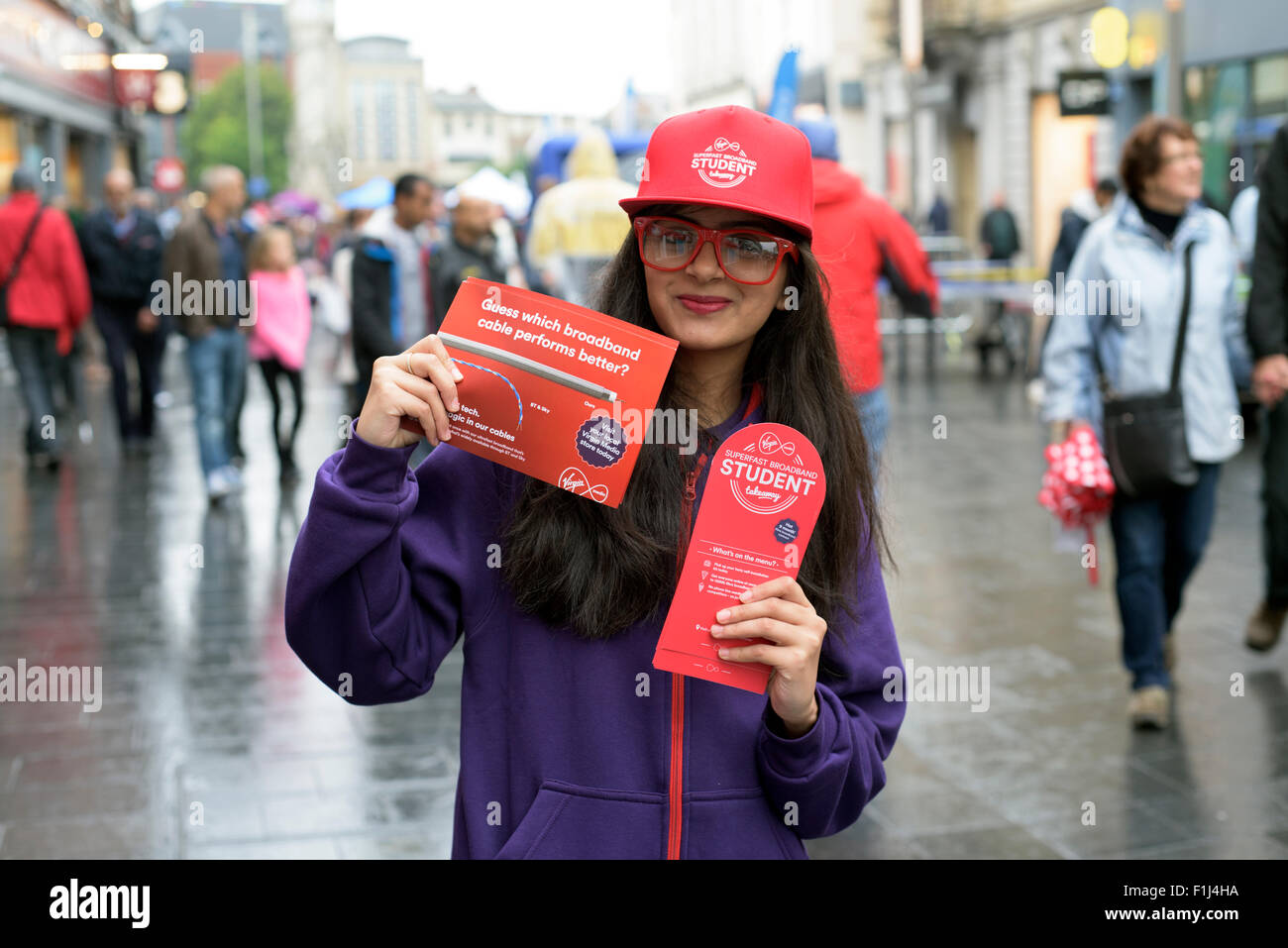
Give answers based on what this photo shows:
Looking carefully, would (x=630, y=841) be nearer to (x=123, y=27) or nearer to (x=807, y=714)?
(x=807, y=714)

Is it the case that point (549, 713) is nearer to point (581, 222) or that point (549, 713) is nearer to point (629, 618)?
point (629, 618)

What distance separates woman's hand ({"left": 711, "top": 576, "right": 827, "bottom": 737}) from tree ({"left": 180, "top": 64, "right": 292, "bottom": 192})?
85250 mm

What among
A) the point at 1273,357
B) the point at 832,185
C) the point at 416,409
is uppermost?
the point at 832,185

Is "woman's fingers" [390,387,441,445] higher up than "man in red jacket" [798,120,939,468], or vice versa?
"man in red jacket" [798,120,939,468]

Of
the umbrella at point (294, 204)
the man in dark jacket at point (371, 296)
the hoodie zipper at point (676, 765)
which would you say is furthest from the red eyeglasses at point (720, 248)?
the umbrella at point (294, 204)

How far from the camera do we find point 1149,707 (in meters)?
5.35

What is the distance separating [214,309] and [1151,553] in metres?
7.01

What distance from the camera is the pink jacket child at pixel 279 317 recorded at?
35.4ft

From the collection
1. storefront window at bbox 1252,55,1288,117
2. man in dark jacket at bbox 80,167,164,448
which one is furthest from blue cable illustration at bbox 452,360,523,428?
storefront window at bbox 1252,55,1288,117

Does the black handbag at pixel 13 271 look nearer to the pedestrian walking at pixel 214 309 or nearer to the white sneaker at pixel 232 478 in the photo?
the pedestrian walking at pixel 214 309

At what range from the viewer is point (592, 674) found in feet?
6.44

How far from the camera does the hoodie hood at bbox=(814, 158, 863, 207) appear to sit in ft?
19.0

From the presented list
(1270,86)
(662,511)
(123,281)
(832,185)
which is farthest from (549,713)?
(1270,86)

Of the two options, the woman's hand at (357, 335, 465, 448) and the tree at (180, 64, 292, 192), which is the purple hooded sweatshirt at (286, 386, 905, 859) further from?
the tree at (180, 64, 292, 192)
